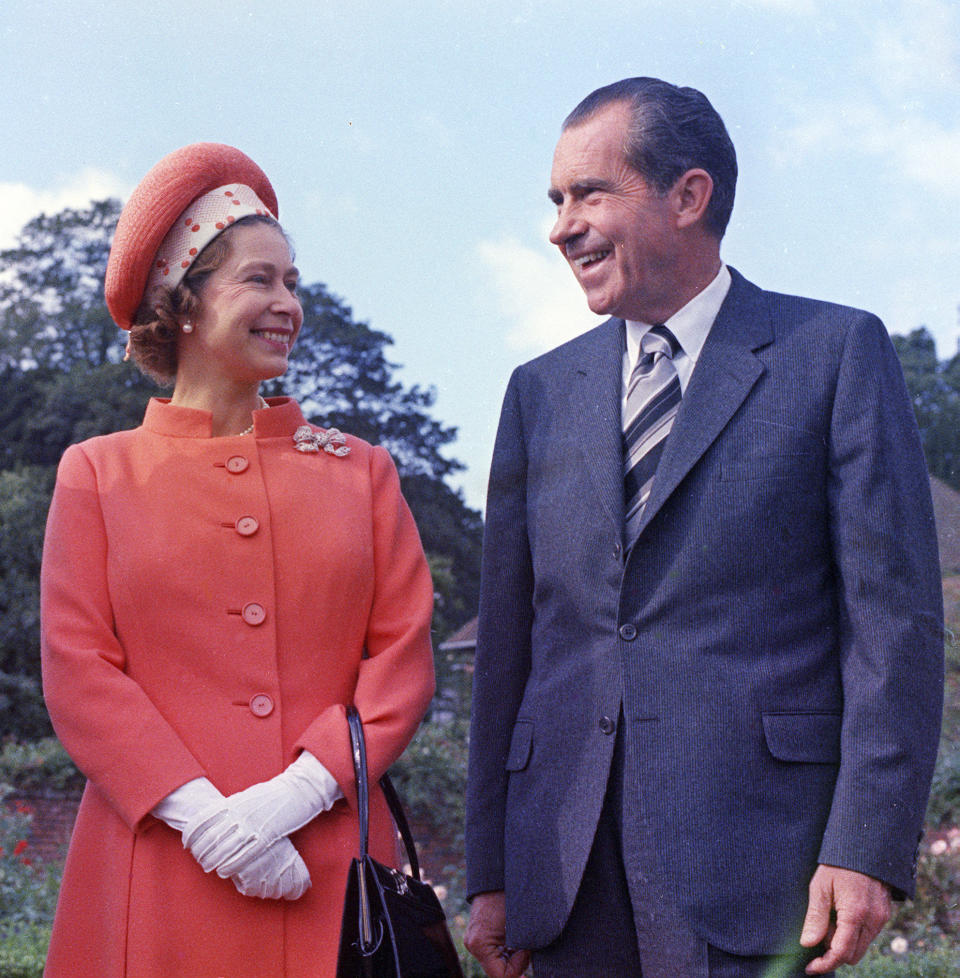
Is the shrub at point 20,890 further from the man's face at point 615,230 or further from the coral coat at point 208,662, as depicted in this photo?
the man's face at point 615,230

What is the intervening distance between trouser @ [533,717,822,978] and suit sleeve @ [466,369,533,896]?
0.28 meters

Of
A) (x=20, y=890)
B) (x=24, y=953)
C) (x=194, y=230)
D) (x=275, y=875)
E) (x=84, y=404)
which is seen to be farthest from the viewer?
(x=84, y=404)

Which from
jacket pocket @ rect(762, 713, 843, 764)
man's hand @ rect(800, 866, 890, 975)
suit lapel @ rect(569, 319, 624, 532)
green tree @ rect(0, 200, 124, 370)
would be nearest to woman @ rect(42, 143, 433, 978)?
suit lapel @ rect(569, 319, 624, 532)

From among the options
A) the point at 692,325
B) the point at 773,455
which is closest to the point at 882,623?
the point at 773,455

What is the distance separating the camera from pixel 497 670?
273 cm

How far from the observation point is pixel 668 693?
2375 millimetres

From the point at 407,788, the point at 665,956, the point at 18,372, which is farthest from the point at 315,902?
the point at 18,372

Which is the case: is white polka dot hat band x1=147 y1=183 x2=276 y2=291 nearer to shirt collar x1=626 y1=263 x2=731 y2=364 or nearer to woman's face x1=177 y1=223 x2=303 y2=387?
woman's face x1=177 y1=223 x2=303 y2=387

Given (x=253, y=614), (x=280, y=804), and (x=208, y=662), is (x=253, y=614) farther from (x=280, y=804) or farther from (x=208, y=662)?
(x=280, y=804)

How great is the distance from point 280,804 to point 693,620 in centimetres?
82

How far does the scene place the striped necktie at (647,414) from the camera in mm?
2549

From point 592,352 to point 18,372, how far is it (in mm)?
15044

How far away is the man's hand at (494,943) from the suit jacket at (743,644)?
0.05m

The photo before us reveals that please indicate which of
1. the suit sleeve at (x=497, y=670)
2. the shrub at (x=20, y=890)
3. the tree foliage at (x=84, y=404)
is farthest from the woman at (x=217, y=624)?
the tree foliage at (x=84, y=404)
